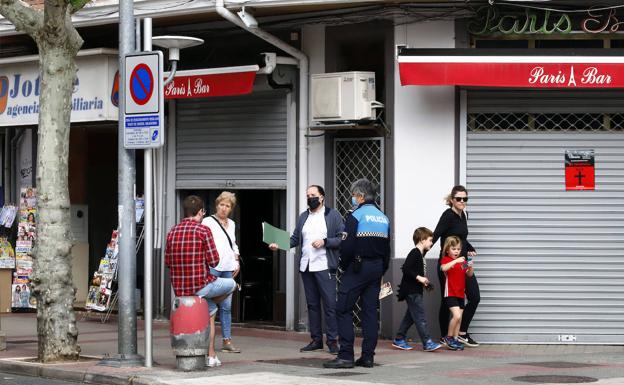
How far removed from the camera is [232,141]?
55.2ft

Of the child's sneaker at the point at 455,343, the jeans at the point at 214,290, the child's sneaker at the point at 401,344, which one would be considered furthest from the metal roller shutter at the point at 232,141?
the jeans at the point at 214,290

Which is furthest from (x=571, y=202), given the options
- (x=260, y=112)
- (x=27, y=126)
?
(x=27, y=126)

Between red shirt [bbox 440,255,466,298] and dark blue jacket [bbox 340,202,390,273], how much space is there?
2357mm

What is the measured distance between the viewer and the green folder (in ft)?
43.8

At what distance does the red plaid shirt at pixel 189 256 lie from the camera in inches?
456

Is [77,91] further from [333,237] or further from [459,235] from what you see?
[459,235]

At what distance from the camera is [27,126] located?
60.3 ft

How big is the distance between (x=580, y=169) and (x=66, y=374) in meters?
6.85

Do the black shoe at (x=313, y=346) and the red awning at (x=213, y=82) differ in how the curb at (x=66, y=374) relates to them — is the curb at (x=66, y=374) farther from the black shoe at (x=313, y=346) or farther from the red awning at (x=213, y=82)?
the red awning at (x=213, y=82)

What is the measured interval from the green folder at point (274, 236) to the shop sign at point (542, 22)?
11.8 feet

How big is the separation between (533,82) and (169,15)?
496 cm

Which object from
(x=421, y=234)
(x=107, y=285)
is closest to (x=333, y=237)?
(x=421, y=234)

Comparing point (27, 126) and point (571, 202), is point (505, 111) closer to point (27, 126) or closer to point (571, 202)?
point (571, 202)

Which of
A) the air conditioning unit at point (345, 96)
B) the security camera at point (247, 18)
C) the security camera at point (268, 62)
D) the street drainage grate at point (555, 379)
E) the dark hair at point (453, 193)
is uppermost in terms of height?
the security camera at point (247, 18)
